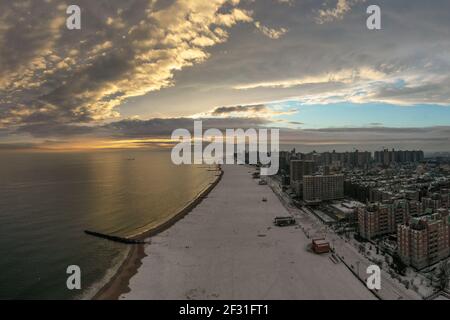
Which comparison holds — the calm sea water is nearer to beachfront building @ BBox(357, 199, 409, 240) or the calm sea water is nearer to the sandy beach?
the sandy beach

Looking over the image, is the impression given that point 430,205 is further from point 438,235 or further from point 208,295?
point 208,295

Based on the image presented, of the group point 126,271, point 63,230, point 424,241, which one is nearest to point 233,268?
point 126,271

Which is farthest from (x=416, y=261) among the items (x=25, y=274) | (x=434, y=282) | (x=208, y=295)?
(x=25, y=274)

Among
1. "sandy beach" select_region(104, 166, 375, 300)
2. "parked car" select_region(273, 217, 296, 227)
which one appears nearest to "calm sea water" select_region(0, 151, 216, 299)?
"sandy beach" select_region(104, 166, 375, 300)

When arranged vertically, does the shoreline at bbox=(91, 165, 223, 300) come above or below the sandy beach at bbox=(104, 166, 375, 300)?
below

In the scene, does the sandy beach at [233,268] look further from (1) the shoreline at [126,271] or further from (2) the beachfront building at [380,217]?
(2) the beachfront building at [380,217]
